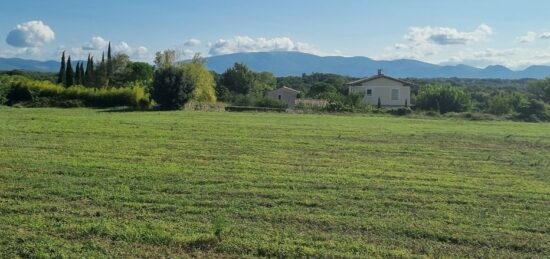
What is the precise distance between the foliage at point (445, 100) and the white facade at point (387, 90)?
4286mm

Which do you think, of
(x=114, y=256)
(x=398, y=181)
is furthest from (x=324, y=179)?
(x=114, y=256)

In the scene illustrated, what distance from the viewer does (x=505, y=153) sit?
54.0 feet

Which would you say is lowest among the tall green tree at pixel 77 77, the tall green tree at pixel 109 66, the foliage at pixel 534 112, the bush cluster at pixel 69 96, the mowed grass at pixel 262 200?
the mowed grass at pixel 262 200

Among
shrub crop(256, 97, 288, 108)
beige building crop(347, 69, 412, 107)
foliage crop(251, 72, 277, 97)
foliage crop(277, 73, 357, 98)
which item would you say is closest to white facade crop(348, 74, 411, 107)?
beige building crop(347, 69, 412, 107)

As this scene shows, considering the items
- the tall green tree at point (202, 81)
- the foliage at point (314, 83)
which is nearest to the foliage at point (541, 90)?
the foliage at point (314, 83)

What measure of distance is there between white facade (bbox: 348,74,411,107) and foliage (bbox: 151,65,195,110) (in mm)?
30136

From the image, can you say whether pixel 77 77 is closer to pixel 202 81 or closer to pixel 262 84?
pixel 202 81

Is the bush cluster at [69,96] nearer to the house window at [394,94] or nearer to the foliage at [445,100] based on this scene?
the foliage at [445,100]

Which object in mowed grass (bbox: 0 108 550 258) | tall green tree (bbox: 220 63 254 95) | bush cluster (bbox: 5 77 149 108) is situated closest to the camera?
mowed grass (bbox: 0 108 550 258)

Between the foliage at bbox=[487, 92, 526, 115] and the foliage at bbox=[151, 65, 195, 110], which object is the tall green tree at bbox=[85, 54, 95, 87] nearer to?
the foliage at bbox=[151, 65, 195, 110]

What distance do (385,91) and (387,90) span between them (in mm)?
266

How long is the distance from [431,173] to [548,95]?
A: 2456 inches

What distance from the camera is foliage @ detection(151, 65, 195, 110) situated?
3831cm

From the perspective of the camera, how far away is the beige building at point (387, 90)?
64.9 meters
